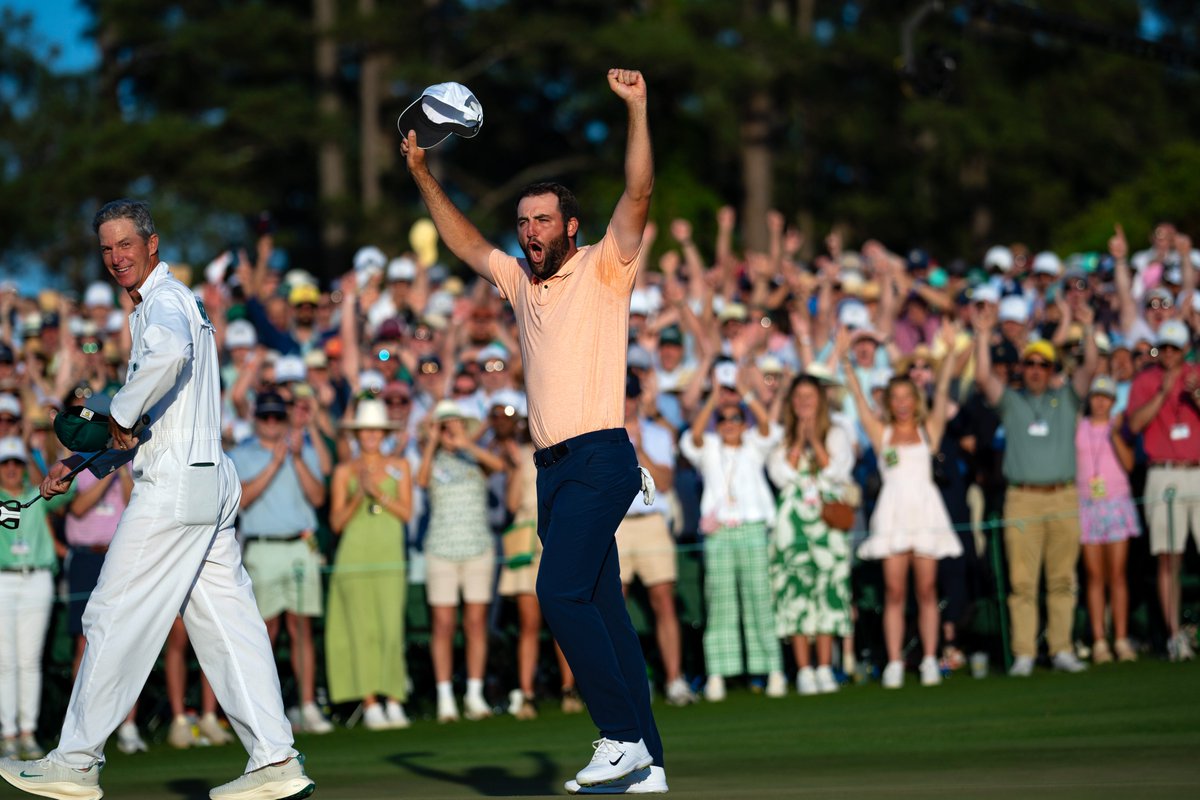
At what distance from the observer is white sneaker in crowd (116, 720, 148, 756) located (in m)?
13.0

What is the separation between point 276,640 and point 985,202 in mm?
34571

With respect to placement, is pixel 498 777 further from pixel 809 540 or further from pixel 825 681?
pixel 809 540

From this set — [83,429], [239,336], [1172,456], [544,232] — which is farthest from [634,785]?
[239,336]

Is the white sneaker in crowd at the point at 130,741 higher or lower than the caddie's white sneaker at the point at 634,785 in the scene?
lower

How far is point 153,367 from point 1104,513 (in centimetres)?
899

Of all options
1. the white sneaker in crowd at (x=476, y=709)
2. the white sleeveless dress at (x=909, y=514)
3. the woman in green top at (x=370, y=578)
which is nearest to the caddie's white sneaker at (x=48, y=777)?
the woman in green top at (x=370, y=578)

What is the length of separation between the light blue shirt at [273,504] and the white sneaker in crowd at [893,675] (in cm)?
434

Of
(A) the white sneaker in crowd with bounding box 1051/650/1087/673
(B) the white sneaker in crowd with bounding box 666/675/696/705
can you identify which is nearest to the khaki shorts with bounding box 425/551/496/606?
(B) the white sneaker in crowd with bounding box 666/675/696/705

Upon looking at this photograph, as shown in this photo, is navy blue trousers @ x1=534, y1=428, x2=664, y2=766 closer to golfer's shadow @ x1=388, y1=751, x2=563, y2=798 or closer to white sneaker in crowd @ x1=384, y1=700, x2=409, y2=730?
golfer's shadow @ x1=388, y1=751, x2=563, y2=798

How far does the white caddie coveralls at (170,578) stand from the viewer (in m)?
7.76

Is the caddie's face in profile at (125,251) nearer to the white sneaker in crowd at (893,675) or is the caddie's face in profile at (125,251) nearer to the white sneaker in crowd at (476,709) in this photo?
the white sneaker in crowd at (476,709)

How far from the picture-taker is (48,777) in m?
7.71

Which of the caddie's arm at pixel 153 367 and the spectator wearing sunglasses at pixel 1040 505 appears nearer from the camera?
the caddie's arm at pixel 153 367

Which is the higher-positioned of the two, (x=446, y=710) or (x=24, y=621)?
(x=24, y=621)
